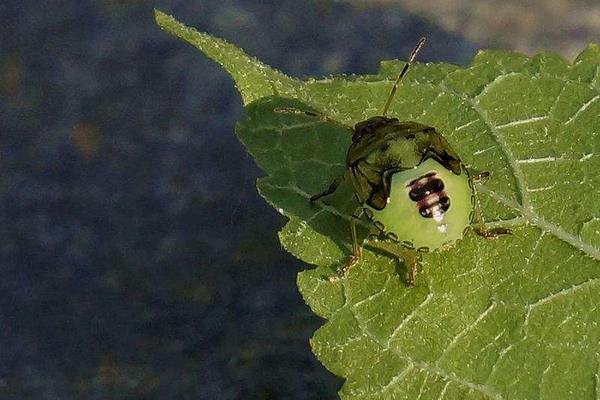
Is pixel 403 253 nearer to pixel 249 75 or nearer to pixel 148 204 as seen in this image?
pixel 249 75

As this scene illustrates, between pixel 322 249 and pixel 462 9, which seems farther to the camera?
pixel 462 9

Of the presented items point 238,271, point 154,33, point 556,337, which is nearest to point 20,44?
point 154,33

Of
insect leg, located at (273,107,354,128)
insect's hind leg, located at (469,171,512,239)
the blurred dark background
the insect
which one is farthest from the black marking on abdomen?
the blurred dark background

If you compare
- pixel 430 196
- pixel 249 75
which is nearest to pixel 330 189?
pixel 430 196

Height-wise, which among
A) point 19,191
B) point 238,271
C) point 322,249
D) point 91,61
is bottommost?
point 322,249

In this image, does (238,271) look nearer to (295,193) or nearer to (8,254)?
(8,254)

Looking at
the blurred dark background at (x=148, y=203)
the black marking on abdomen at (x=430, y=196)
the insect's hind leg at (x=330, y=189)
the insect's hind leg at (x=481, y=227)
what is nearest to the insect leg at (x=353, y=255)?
the insect's hind leg at (x=330, y=189)

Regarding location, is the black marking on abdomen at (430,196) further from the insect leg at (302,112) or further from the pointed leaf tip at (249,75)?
the pointed leaf tip at (249,75)
